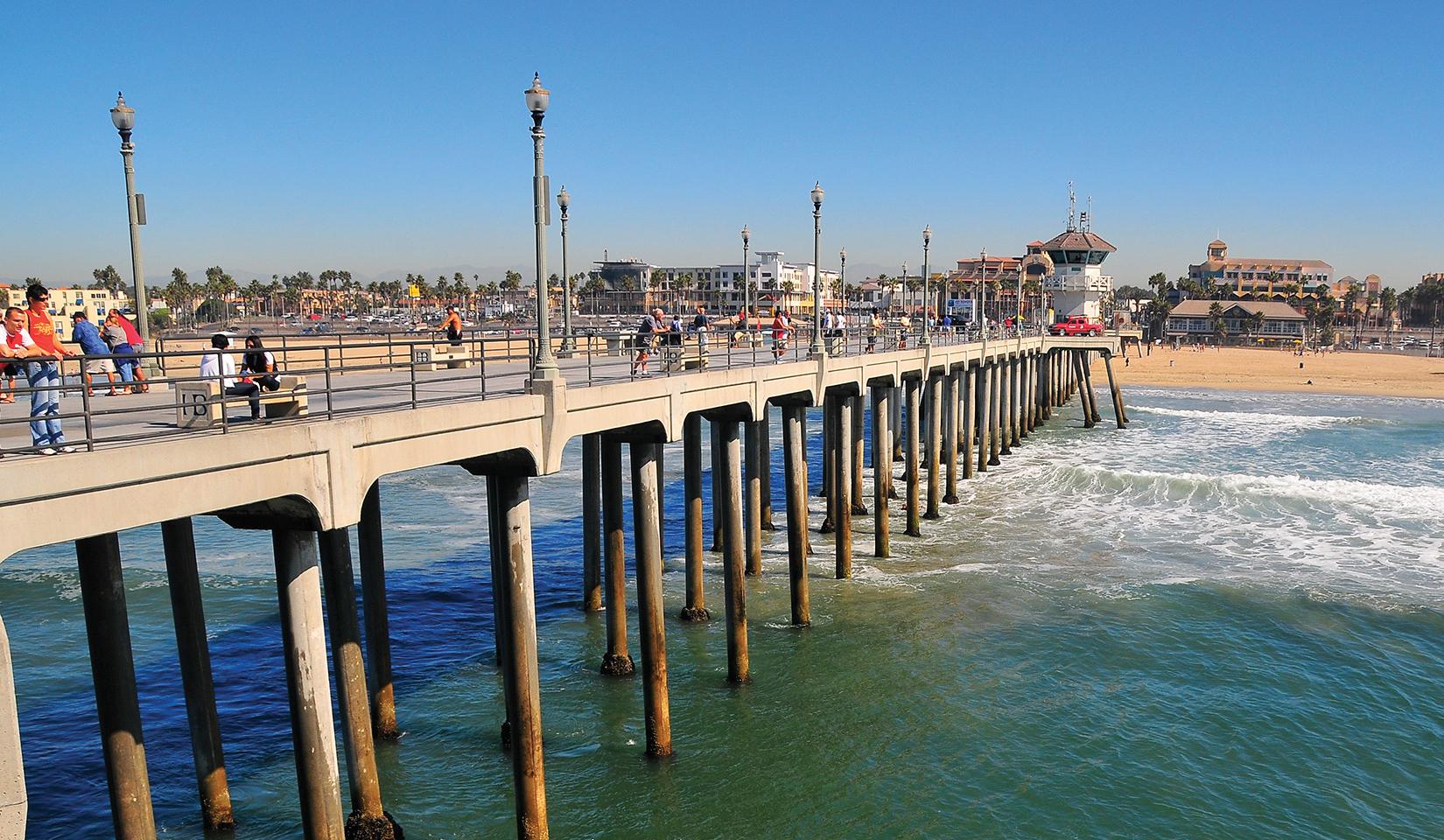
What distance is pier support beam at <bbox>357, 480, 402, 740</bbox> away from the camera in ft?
A: 41.4

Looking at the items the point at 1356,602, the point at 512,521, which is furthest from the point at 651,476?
the point at 1356,602

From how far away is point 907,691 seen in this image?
15445 mm

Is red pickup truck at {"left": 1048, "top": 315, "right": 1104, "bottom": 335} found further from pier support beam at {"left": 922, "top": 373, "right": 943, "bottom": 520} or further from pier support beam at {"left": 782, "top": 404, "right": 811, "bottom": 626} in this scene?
pier support beam at {"left": 782, "top": 404, "right": 811, "bottom": 626}

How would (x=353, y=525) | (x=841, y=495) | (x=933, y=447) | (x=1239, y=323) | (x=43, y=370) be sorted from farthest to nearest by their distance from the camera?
(x=1239, y=323), (x=933, y=447), (x=841, y=495), (x=353, y=525), (x=43, y=370)

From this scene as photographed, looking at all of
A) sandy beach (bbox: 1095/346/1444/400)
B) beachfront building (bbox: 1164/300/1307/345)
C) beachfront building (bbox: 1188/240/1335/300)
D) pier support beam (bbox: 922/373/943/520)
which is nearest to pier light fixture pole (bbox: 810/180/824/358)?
pier support beam (bbox: 922/373/943/520)

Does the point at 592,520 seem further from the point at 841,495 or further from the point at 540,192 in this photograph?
the point at 540,192

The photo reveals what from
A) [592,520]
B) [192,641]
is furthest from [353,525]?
[592,520]

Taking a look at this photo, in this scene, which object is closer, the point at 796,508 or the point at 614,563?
the point at 614,563

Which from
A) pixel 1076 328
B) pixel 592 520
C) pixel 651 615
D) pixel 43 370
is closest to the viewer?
pixel 43 370

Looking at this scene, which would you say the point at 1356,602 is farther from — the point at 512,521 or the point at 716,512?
the point at 512,521

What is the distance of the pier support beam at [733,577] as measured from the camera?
15.0 m

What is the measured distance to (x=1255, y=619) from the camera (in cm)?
1892

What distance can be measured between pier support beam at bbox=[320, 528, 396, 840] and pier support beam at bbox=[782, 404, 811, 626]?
785 cm

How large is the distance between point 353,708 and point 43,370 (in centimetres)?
434
